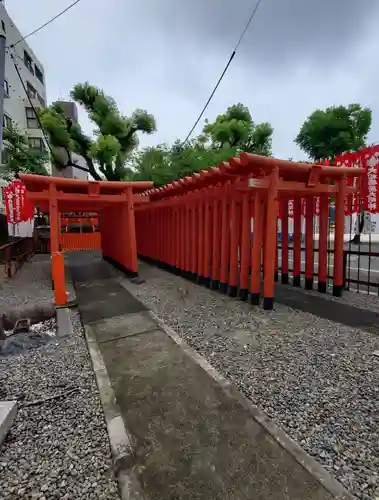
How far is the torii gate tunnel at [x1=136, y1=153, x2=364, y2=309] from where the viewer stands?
4805mm

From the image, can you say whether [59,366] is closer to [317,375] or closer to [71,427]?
[71,427]

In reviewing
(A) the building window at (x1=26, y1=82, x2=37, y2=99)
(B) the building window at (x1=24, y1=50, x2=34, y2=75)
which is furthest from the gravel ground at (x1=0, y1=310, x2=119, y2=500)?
(B) the building window at (x1=24, y1=50, x2=34, y2=75)

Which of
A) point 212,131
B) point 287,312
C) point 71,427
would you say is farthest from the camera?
point 212,131

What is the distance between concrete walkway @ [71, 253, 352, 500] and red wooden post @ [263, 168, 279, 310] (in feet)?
6.99

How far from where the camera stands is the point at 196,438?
6.47 ft

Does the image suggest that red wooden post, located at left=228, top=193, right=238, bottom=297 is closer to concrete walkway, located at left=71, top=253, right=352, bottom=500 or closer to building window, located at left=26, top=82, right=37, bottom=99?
concrete walkway, located at left=71, top=253, right=352, bottom=500

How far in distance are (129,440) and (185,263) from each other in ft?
20.1

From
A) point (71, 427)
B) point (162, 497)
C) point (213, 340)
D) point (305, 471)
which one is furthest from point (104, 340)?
point (305, 471)

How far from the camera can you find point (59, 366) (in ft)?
10.1

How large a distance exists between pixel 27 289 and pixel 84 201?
2593 mm

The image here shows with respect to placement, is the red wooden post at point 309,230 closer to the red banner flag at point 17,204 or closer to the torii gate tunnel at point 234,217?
the torii gate tunnel at point 234,217

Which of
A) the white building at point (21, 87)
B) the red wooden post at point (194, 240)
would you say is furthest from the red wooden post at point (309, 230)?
the white building at point (21, 87)

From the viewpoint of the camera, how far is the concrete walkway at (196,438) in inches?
62.4

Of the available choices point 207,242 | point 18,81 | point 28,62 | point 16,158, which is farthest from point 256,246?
point 28,62
